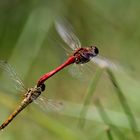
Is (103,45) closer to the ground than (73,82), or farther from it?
farther from it

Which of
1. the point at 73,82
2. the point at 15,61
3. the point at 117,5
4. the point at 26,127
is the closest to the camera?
the point at 26,127

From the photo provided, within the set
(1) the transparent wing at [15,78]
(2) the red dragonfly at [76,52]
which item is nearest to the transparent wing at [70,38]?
(2) the red dragonfly at [76,52]

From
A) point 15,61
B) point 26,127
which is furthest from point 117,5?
point 26,127

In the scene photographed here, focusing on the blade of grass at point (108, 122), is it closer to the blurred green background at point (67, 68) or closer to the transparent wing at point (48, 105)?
the blurred green background at point (67, 68)

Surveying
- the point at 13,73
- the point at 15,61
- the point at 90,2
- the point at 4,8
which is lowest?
the point at 13,73

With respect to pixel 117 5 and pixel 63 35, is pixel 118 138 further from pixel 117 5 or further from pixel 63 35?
pixel 117 5

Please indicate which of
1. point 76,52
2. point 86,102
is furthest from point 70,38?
point 86,102

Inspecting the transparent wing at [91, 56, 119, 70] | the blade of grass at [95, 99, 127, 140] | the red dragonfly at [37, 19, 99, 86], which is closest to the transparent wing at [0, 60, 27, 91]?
the red dragonfly at [37, 19, 99, 86]
